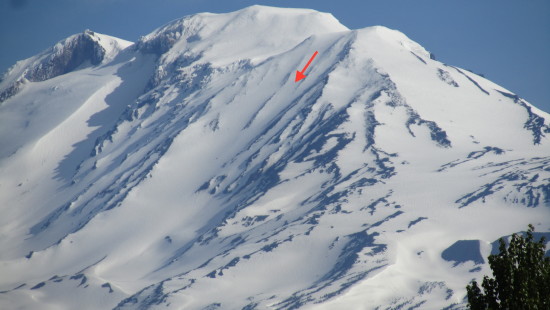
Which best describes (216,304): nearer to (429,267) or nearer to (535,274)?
(429,267)

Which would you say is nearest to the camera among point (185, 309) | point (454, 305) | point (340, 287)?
point (454, 305)

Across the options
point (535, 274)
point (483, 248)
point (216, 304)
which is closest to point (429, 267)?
point (483, 248)

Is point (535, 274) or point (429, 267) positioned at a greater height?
point (429, 267)

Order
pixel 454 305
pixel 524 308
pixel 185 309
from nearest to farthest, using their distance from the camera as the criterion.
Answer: pixel 524 308
pixel 454 305
pixel 185 309

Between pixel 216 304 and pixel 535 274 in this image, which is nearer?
pixel 535 274

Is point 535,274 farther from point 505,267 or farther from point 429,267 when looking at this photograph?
point 429,267

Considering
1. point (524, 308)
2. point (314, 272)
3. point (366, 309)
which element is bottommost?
point (524, 308)
